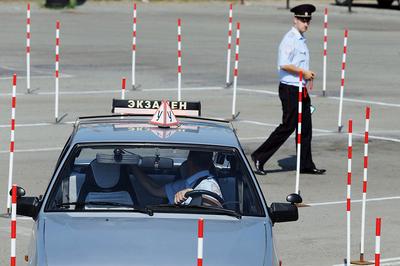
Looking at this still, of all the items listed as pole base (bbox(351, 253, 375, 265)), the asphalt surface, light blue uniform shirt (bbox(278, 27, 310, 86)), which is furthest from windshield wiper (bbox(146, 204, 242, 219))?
light blue uniform shirt (bbox(278, 27, 310, 86))

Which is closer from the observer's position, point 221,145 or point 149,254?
point 149,254

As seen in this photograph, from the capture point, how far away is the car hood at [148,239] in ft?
24.9

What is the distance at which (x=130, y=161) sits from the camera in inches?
362

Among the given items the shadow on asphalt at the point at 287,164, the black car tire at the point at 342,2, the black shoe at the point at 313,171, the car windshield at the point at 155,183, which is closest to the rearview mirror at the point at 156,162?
the car windshield at the point at 155,183

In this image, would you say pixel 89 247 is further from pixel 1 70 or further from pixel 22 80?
pixel 1 70

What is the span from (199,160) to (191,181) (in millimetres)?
157

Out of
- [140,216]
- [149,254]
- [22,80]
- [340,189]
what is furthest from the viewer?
[22,80]

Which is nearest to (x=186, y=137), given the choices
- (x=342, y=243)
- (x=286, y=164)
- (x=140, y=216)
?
(x=140, y=216)

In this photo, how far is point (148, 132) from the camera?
9.23 m

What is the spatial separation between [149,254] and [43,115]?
13054 mm

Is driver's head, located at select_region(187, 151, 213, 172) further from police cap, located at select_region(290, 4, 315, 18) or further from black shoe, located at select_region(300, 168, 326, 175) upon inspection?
black shoe, located at select_region(300, 168, 326, 175)

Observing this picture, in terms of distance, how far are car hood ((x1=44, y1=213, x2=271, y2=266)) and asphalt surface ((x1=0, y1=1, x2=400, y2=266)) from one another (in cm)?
300

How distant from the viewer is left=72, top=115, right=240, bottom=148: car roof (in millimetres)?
9047

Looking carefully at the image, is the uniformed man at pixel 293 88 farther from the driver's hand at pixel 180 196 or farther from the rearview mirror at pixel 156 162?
the driver's hand at pixel 180 196
